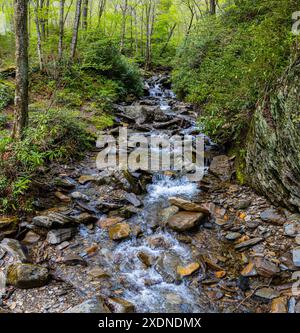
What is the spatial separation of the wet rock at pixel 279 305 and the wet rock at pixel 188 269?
1228 millimetres

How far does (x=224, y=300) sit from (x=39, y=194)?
4.19 metres

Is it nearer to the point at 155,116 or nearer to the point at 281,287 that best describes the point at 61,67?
the point at 155,116

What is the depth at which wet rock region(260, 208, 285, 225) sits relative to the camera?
541 centimetres

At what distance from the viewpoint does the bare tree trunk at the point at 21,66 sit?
6156mm

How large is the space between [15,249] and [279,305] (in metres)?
4.09

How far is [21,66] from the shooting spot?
21.2 feet

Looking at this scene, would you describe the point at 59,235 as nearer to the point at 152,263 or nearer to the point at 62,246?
the point at 62,246

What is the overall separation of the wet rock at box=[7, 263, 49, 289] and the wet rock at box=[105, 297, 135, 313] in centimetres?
104

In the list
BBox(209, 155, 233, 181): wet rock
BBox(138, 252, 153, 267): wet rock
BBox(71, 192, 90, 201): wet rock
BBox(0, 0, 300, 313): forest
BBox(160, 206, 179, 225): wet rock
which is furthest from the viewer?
BBox(209, 155, 233, 181): wet rock

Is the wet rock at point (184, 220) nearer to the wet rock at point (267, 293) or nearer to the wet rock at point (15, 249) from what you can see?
the wet rock at point (267, 293)

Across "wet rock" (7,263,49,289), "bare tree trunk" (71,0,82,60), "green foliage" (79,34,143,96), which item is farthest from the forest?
"green foliage" (79,34,143,96)

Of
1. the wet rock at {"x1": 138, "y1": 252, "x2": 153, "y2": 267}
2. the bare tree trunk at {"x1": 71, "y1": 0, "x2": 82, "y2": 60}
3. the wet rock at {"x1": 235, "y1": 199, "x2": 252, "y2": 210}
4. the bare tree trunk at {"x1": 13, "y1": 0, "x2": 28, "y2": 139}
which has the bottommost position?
the wet rock at {"x1": 138, "y1": 252, "x2": 153, "y2": 267}

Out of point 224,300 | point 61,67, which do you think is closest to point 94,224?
point 224,300

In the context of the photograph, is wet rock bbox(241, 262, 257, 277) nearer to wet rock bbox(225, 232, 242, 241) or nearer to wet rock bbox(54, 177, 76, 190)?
wet rock bbox(225, 232, 242, 241)
